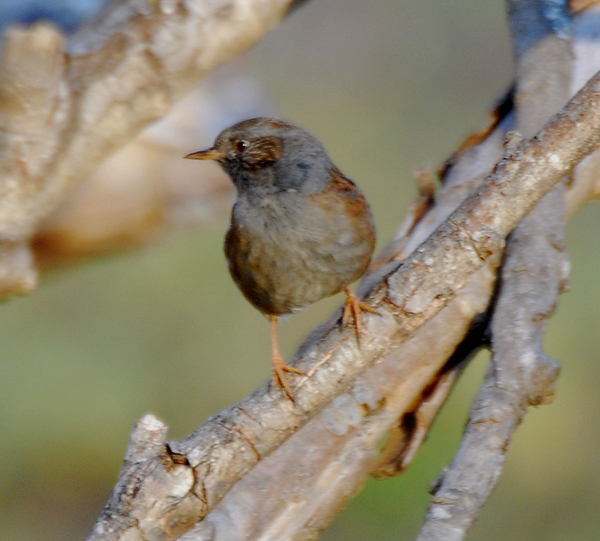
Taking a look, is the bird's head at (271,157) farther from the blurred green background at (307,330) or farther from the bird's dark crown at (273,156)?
the blurred green background at (307,330)

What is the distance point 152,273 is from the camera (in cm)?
892

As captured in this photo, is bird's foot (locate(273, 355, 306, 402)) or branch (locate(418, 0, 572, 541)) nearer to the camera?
branch (locate(418, 0, 572, 541))

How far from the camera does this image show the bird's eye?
11.9 ft

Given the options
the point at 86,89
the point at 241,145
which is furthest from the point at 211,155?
the point at 86,89

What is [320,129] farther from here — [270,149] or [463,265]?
[463,265]

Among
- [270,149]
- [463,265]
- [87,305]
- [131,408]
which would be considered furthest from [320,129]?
[463,265]

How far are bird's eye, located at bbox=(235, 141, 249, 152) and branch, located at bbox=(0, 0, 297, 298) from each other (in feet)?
4.15

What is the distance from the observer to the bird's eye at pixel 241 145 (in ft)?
11.9

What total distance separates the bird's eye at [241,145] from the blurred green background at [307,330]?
3.03 metres

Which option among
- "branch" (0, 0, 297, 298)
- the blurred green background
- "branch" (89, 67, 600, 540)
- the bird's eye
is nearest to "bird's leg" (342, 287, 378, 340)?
"branch" (89, 67, 600, 540)

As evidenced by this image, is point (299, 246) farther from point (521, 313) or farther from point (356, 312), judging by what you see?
point (521, 313)

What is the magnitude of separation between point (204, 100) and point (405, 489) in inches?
143

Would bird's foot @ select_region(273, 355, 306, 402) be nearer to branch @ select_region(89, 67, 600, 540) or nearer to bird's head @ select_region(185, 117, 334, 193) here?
branch @ select_region(89, 67, 600, 540)

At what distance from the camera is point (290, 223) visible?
11.2 feet
